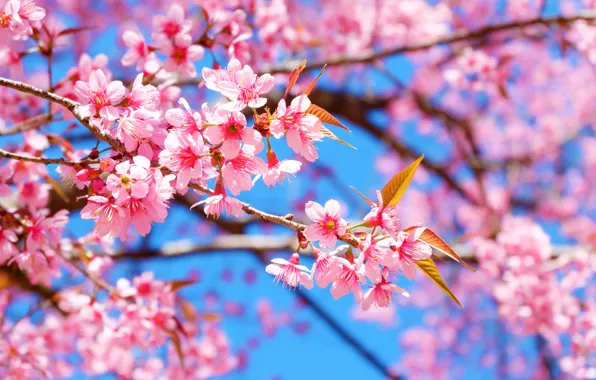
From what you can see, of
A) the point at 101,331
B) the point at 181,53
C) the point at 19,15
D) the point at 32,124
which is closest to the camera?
the point at 19,15

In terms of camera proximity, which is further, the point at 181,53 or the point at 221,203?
the point at 181,53

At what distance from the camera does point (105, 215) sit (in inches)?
47.6

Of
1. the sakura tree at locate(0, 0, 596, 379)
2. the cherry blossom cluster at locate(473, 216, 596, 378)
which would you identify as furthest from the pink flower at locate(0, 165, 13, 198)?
the cherry blossom cluster at locate(473, 216, 596, 378)

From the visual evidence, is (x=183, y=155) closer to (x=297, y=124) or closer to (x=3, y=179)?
(x=297, y=124)

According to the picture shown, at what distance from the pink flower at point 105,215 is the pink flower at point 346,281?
1.67 ft

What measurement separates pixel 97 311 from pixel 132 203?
0.91 metres

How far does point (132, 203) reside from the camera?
4.03 feet

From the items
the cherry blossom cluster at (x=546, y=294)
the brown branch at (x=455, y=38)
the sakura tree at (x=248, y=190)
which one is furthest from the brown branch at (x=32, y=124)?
the cherry blossom cluster at (x=546, y=294)

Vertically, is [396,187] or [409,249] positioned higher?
[396,187]

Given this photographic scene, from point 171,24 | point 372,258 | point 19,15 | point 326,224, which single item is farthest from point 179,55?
point 372,258

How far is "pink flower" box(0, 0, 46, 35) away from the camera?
1464 mm

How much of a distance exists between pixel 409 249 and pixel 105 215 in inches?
28.1

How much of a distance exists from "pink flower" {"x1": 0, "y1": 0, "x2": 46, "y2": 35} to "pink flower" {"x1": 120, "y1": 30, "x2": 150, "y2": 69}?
35 centimetres

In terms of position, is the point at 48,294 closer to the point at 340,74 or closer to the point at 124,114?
the point at 124,114
